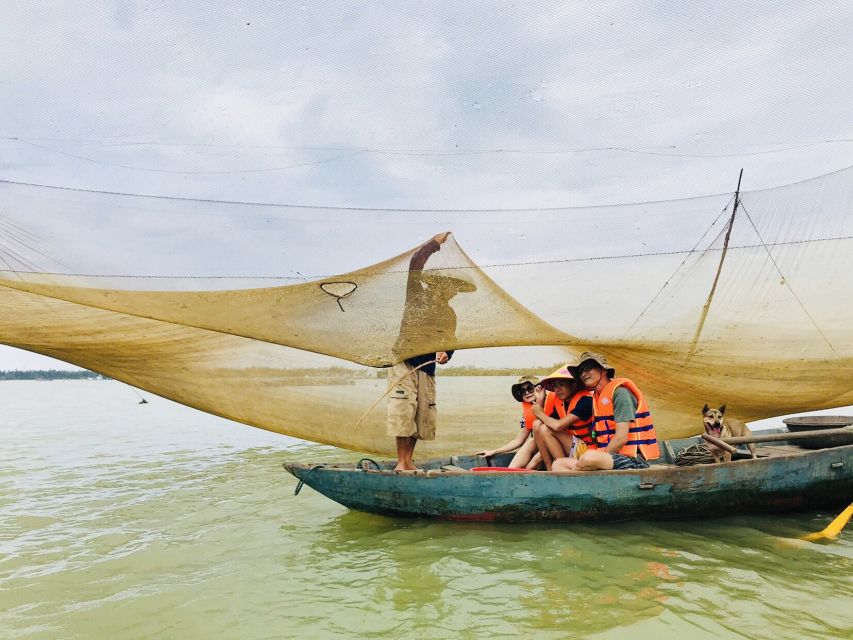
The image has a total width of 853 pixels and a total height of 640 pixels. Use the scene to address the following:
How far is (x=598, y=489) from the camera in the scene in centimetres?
432

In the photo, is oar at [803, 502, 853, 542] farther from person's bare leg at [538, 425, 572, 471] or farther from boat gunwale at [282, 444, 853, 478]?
person's bare leg at [538, 425, 572, 471]

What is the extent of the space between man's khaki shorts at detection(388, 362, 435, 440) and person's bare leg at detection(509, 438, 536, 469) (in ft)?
2.57

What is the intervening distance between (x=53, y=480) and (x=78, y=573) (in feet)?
14.2

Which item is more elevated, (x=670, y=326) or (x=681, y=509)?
(x=670, y=326)

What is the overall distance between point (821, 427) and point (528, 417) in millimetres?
3401

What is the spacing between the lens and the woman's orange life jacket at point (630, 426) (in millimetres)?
4410

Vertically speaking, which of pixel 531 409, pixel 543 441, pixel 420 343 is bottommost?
pixel 543 441

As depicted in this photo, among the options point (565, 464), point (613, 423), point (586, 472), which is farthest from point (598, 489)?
point (613, 423)

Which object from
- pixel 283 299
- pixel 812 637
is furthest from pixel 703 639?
pixel 283 299

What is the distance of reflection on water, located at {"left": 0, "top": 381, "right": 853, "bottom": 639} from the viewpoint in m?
2.93

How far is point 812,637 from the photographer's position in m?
2.69

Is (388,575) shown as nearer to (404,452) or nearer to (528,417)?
(404,452)

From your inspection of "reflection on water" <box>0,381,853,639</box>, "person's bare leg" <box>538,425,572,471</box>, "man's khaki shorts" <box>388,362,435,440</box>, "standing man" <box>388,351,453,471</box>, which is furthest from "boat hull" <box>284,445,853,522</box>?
"person's bare leg" <box>538,425,572,471</box>

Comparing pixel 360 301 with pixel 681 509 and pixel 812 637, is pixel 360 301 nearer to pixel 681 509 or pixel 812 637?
pixel 681 509
